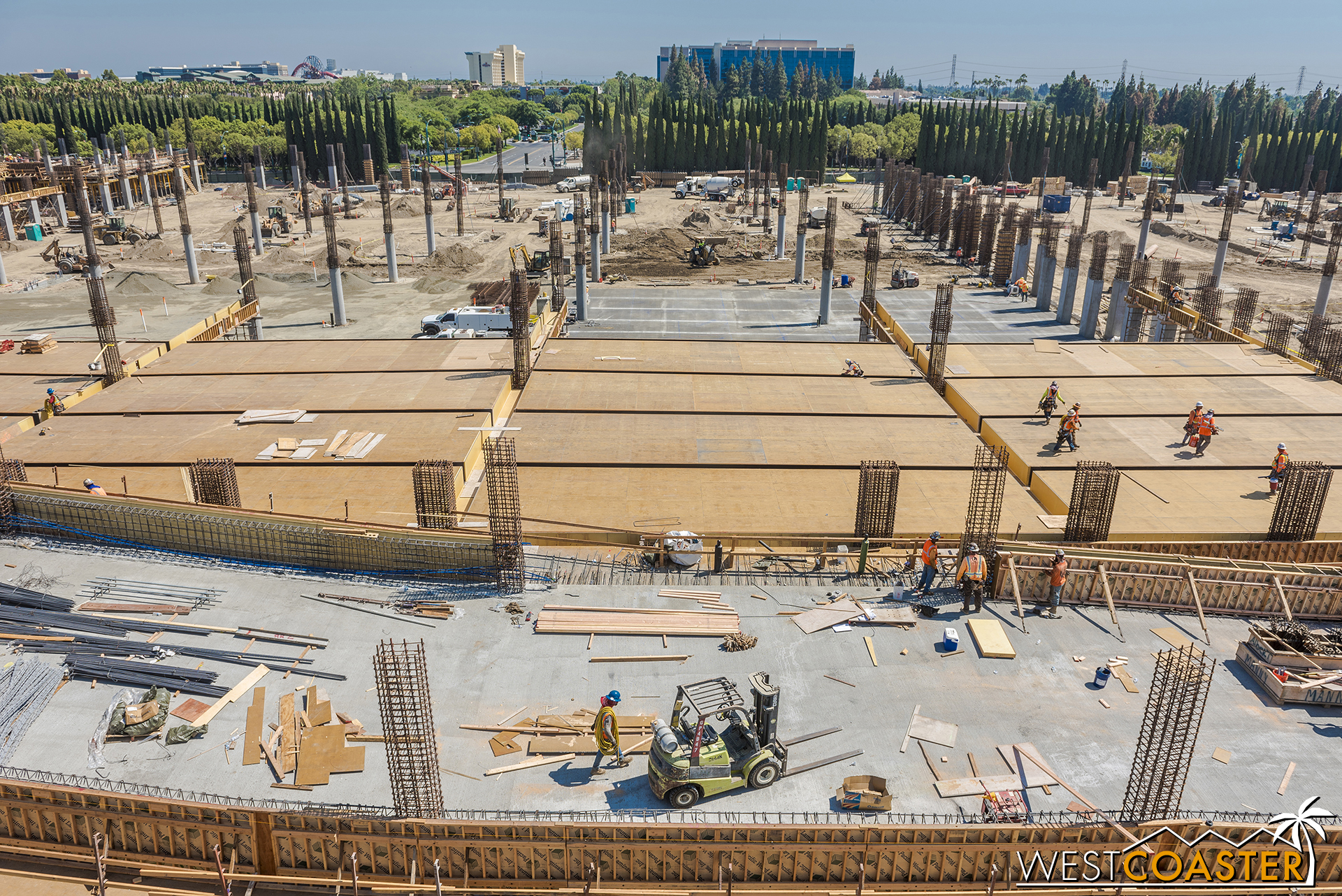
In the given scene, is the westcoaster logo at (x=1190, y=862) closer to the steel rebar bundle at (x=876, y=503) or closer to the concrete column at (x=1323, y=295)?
the steel rebar bundle at (x=876, y=503)

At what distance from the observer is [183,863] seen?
10.9m

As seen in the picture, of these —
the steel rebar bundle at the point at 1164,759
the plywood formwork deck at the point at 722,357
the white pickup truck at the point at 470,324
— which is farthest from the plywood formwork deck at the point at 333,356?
the steel rebar bundle at the point at 1164,759

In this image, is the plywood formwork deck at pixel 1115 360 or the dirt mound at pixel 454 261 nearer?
the plywood formwork deck at pixel 1115 360

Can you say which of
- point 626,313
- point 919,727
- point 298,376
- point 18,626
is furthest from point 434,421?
point 626,313

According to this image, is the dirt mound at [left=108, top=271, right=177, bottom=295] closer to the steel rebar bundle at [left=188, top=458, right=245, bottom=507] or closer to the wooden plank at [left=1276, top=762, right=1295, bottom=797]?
the steel rebar bundle at [left=188, top=458, right=245, bottom=507]

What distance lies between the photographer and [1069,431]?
23516 mm

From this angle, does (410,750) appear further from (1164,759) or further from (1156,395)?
(1156,395)

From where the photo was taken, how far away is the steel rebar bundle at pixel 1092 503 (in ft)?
61.5

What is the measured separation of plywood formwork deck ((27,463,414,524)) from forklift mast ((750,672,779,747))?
10.8 m

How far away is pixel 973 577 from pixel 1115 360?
20906 millimetres

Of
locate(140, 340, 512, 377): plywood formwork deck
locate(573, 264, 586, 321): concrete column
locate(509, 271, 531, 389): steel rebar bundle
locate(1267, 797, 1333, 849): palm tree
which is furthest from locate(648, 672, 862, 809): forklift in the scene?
locate(573, 264, 586, 321): concrete column

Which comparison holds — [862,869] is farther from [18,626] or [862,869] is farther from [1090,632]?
[18,626]

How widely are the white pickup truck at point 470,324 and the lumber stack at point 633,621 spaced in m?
26.9

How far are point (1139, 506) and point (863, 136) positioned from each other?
334 ft
